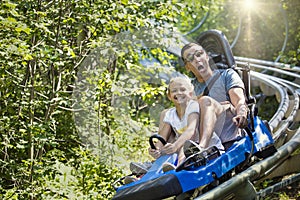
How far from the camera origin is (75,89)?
192 inches

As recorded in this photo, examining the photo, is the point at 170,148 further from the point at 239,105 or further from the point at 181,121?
the point at 239,105

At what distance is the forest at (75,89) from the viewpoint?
393 centimetres

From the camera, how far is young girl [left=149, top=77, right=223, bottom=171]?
2740 mm

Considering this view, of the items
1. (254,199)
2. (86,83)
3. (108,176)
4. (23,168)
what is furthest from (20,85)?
(254,199)

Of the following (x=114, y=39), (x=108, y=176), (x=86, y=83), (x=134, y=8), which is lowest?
(x=108, y=176)

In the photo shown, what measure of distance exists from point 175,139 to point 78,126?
2.37m

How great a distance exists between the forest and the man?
104cm

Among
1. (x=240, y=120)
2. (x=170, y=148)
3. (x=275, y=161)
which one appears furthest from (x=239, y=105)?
(x=170, y=148)

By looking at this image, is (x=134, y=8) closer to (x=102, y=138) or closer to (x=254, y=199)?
(x=102, y=138)

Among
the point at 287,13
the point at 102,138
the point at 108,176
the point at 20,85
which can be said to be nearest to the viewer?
the point at 20,85

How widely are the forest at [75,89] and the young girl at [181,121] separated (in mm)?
1043

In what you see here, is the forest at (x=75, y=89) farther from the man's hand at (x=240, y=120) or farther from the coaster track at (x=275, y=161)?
the man's hand at (x=240, y=120)

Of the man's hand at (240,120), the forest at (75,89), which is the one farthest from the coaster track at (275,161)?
the forest at (75,89)

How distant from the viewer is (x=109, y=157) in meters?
5.16
